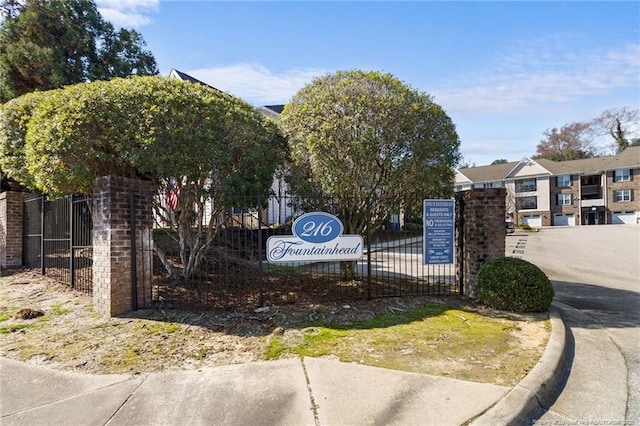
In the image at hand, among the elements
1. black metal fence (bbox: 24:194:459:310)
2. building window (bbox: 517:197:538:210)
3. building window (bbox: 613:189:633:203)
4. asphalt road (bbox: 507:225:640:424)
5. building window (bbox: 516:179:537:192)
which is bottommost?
asphalt road (bbox: 507:225:640:424)

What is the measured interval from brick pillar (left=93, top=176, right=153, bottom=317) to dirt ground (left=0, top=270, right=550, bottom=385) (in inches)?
11.2

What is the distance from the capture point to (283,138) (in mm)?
8000

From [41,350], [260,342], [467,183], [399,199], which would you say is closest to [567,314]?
[399,199]

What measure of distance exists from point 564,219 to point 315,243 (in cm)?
5621

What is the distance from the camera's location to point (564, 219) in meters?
51.3

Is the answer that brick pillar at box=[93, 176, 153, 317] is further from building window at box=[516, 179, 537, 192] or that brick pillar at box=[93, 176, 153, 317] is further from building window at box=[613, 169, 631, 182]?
building window at box=[613, 169, 631, 182]

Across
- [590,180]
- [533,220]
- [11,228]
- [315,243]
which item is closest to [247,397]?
[315,243]

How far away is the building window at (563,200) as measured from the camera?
168 ft

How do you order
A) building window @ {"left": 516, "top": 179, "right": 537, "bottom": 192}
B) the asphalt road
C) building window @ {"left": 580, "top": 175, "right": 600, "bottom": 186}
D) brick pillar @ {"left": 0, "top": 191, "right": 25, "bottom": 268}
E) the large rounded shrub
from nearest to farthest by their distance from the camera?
the asphalt road < the large rounded shrub < brick pillar @ {"left": 0, "top": 191, "right": 25, "bottom": 268} < building window @ {"left": 580, "top": 175, "right": 600, "bottom": 186} < building window @ {"left": 516, "top": 179, "right": 537, "bottom": 192}

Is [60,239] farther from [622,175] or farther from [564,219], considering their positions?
[622,175]

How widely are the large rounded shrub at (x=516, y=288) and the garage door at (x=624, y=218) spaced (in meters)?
54.4

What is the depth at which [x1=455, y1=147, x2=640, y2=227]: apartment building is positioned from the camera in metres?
48.2

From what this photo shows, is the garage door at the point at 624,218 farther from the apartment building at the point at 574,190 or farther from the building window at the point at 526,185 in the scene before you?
the building window at the point at 526,185

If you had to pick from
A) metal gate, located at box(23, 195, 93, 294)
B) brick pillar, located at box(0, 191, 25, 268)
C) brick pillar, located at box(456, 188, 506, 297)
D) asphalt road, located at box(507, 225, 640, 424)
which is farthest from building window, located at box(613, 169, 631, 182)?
brick pillar, located at box(0, 191, 25, 268)
